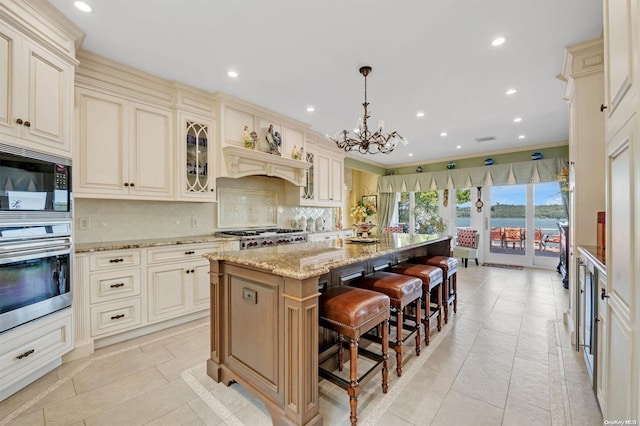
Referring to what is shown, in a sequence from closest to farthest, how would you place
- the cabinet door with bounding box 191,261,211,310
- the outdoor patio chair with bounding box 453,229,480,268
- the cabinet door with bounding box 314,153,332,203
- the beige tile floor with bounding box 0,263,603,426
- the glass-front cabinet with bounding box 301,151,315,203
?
the beige tile floor with bounding box 0,263,603,426 → the cabinet door with bounding box 191,261,211,310 → the glass-front cabinet with bounding box 301,151,315,203 → the cabinet door with bounding box 314,153,332,203 → the outdoor patio chair with bounding box 453,229,480,268

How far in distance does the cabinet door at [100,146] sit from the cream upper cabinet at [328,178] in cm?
304

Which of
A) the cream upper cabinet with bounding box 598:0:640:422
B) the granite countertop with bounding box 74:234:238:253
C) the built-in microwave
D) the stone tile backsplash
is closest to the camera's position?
the cream upper cabinet with bounding box 598:0:640:422

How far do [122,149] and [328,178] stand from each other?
11.2 ft

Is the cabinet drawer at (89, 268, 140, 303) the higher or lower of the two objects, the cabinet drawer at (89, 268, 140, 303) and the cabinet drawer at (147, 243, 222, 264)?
the lower

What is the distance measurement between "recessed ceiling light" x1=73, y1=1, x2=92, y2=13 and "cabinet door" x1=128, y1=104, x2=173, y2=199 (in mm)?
953

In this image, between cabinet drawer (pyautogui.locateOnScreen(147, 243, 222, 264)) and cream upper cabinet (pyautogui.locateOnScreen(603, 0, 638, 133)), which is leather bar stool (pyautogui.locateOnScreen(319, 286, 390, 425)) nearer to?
cream upper cabinet (pyautogui.locateOnScreen(603, 0, 638, 133))

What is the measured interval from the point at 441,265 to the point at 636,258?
223 cm

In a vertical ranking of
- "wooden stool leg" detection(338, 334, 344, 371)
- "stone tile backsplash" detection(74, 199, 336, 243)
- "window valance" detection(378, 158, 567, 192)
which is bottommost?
"wooden stool leg" detection(338, 334, 344, 371)

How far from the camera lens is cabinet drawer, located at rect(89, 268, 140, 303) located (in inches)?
99.0

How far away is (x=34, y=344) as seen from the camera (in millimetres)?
1969

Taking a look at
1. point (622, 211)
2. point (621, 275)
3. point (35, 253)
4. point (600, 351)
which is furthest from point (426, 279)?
point (35, 253)

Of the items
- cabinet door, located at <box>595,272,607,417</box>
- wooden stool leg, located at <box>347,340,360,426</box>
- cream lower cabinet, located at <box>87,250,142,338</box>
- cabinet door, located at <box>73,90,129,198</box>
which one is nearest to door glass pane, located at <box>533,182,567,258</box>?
cabinet door, located at <box>595,272,607,417</box>

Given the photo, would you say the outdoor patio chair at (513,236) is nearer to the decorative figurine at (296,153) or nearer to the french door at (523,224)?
the french door at (523,224)

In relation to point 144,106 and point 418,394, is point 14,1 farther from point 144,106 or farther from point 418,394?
point 418,394
